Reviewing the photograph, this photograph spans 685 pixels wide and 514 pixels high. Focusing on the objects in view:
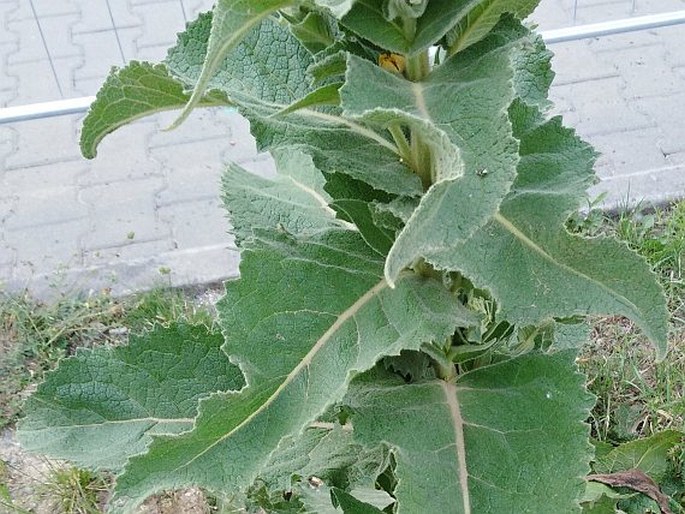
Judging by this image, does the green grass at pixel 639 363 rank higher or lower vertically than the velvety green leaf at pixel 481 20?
lower

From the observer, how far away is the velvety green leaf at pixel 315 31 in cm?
84

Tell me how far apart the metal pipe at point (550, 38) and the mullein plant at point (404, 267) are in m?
2.15

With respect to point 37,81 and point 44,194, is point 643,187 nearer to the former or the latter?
point 44,194

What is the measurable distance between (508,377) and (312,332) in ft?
0.93

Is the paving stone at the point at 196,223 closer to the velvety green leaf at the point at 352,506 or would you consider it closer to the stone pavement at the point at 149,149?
the stone pavement at the point at 149,149

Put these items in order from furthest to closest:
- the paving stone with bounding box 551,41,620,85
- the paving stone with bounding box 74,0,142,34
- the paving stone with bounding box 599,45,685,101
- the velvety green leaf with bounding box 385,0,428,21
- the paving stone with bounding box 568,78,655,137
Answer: the paving stone with bounding box 74,0,142,34 < the paving stone with bounding box 551,41,620,85 < the paving stone with bounding box 599,45,685,101 < the paving stone with bounding box 568,78,655,137 < the velvety green leaf with bounding box 385,0,428,21

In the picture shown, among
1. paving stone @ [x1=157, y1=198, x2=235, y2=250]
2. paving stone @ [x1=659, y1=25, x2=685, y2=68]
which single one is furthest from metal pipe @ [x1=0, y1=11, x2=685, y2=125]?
paving stone @ [x1=659, y1=25, x2=685, y2=68]

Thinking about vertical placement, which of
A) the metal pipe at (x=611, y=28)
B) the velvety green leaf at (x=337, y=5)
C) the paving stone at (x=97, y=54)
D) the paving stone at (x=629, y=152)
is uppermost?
the velvety green leaf at (x=337, y=5)

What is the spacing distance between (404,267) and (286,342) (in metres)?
0.19

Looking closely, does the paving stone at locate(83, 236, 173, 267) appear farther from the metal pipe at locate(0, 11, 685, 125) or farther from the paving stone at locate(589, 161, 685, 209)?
the paving stone at locate(589, 161, 685, 209)

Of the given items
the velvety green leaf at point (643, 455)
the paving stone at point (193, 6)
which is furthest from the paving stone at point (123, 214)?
the velvety green leaf at point (643, 455)

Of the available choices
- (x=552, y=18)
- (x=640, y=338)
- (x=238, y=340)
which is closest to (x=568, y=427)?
(x=238, y=340)

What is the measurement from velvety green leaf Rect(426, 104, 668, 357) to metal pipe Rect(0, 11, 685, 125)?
2258 millimetres

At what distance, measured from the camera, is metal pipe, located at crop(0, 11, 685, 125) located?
2953mm
